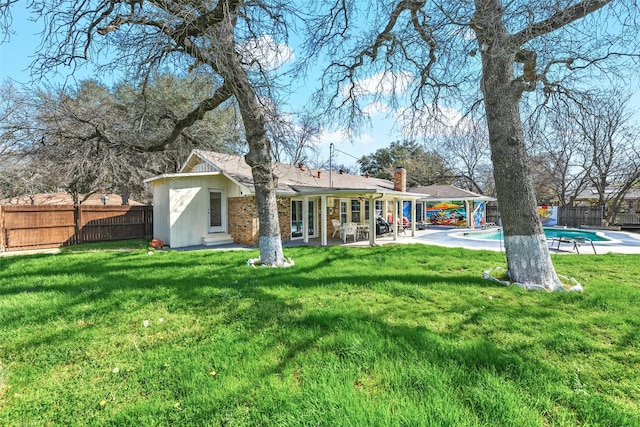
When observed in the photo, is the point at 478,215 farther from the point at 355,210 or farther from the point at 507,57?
the point at 507,57

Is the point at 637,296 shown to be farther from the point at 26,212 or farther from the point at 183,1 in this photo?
the point at 26,212

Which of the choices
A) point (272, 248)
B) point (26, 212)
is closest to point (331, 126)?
point (272, 248)

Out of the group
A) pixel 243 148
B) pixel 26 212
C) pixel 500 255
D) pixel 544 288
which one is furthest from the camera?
pixel 243 148

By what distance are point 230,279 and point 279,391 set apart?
3.97 meters

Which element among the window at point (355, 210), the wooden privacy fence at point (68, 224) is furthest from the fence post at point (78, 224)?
the window at point (355, 210)

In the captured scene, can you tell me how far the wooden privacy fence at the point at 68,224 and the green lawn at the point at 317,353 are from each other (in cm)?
758

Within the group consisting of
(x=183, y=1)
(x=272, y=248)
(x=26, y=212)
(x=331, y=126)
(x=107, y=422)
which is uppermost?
(x=183, y=1)

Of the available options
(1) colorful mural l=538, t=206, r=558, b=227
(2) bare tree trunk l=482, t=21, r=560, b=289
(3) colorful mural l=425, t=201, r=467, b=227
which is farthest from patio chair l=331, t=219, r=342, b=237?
(1) colorful mural l=538, t=206, r=558, b=227

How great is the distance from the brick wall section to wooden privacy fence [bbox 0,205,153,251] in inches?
184

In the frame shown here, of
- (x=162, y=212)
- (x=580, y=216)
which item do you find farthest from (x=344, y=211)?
(x=580, y=216)

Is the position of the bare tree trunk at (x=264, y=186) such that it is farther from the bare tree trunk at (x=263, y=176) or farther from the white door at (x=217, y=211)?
the white door at (x=217, y=211)

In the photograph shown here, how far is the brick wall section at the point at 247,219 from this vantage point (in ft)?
40.3

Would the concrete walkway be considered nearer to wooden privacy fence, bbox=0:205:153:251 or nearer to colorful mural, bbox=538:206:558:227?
wooden privacy fence, bbox=0:205:153:251

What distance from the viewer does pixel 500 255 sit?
29.3 ft
